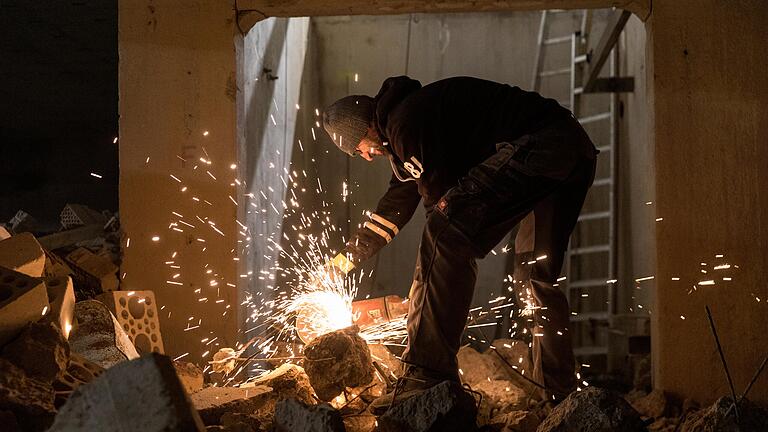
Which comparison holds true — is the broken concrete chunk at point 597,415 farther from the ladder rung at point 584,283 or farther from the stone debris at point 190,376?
the ladder rung at point 584,283

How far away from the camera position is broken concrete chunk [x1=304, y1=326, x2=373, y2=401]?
3539 mm

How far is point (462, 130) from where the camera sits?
345 cm

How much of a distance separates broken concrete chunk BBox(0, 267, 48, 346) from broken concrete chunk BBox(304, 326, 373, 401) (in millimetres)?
1268

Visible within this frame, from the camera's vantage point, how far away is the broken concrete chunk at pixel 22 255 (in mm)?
3273

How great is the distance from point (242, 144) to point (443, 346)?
175 centimetres

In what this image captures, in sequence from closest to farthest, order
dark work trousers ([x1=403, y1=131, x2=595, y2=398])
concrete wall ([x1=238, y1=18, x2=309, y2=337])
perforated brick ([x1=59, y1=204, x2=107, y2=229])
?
dark work trousers ([x1=403, y1=131, x2=595, y2=398]), concrete wall ([x1=238, y1=18, x2=309, y2=337]), perforated brick ([x1=59, y1=204, x2=107, y2=229])

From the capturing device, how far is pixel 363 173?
24.4 feet

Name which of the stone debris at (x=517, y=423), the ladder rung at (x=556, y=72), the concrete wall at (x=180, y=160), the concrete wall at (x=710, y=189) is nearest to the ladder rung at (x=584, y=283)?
the ladder rung at (x=556, y=72)

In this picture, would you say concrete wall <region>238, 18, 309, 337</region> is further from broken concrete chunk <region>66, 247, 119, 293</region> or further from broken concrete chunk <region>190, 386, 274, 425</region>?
broken concrete chunk <region>190, 386, 274, 425</region>

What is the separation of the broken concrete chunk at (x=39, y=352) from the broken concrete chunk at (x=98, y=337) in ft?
1.35

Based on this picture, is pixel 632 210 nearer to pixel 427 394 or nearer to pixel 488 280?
pixel 488 280

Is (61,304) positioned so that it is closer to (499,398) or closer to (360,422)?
(360,422)

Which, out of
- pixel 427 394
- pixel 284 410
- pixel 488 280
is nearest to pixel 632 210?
pixel 488 280

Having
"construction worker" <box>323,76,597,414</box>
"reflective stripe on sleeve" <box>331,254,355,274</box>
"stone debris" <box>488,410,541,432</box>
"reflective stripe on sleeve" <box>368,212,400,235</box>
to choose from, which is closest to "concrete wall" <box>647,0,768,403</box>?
"construction worker" <box>323,76,597,414</box>
